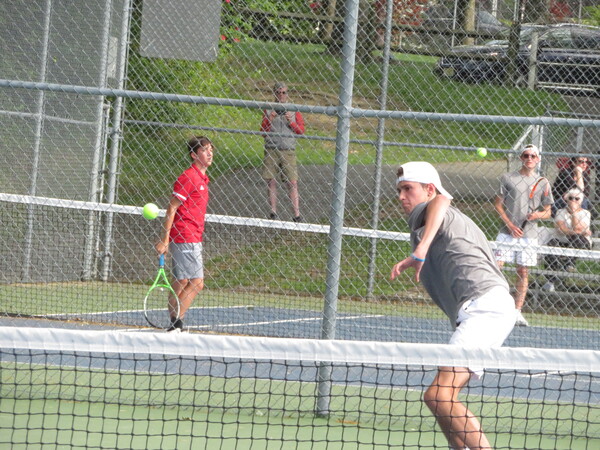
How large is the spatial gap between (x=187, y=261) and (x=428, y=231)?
399cm

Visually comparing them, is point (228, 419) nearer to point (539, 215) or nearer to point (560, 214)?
point (539, 215)

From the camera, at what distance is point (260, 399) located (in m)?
5.95

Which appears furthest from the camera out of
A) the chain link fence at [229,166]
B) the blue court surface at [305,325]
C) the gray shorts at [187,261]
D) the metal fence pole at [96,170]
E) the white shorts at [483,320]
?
the metal fence pole at [96,170]

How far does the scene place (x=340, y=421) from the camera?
551 centimetres

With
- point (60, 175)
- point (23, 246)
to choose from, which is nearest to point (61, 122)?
point (60, 175)

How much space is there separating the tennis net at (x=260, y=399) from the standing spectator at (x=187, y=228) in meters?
1.23

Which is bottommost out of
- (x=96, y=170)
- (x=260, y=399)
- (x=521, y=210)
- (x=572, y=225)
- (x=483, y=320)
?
(x=260, y=399)

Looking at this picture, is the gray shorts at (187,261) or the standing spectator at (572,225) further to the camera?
the standing spectator at (572,225)

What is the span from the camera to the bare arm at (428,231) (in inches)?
165

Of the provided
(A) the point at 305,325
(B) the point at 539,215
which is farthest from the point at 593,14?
(A) the point at 305,325

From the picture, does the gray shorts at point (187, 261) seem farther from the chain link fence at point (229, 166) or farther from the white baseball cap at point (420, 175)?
the white baseball cap at point (420, 175)

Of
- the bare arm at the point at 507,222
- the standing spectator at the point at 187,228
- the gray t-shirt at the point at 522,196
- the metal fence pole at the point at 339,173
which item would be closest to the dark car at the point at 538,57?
the gray t-shirt at the point at 522,196

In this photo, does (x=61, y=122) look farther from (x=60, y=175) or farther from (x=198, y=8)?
(x=198, y=8)

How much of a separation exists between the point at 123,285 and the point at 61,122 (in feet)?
6.00
